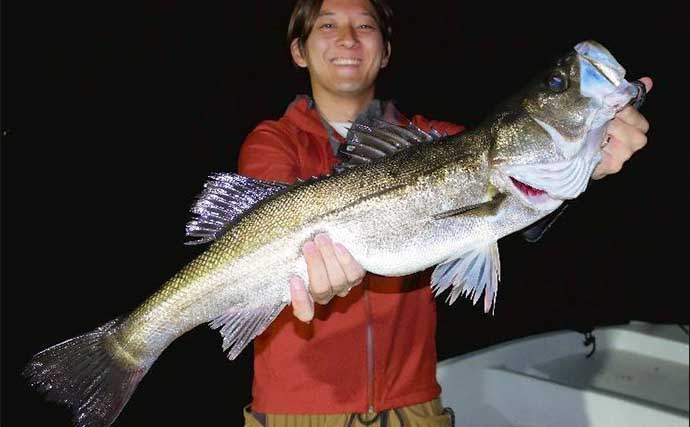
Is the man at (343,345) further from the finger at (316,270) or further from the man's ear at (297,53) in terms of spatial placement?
the man's ear at (297,53)

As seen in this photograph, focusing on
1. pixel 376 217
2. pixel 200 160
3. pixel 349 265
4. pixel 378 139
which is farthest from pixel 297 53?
pixel 200 160

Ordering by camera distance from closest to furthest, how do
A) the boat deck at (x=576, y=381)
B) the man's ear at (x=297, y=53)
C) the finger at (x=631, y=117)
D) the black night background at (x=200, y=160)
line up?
1. the finger at (x=631, y=117)
2. the man's ear at (x=297, y=53)
3. the boat deck at (x=576, y=381)
4. the black night background at (x=200, y=160)

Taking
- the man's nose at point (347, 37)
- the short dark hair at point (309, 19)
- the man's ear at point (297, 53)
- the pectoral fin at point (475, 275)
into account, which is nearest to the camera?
the pectoral fin at point (475, 275)

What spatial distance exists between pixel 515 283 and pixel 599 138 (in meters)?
10.4

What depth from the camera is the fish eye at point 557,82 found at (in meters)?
2.20

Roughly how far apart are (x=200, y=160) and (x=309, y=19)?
442 inches

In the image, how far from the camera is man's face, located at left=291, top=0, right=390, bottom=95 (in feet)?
9.93

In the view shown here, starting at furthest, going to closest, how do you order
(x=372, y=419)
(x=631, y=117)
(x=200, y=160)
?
(x=200, y=160) → (x=372, y=419) → (x=631, y=117)

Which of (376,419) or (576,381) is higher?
(376,419)

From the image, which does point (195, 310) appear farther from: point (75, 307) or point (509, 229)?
point (75, 307)

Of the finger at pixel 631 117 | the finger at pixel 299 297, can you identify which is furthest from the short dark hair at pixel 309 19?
the finger at pixel 299 297

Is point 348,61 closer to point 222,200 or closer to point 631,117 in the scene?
point 222,200

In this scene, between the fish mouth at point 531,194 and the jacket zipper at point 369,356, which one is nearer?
the fish mouth at point 531,194

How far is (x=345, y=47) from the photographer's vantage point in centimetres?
301
